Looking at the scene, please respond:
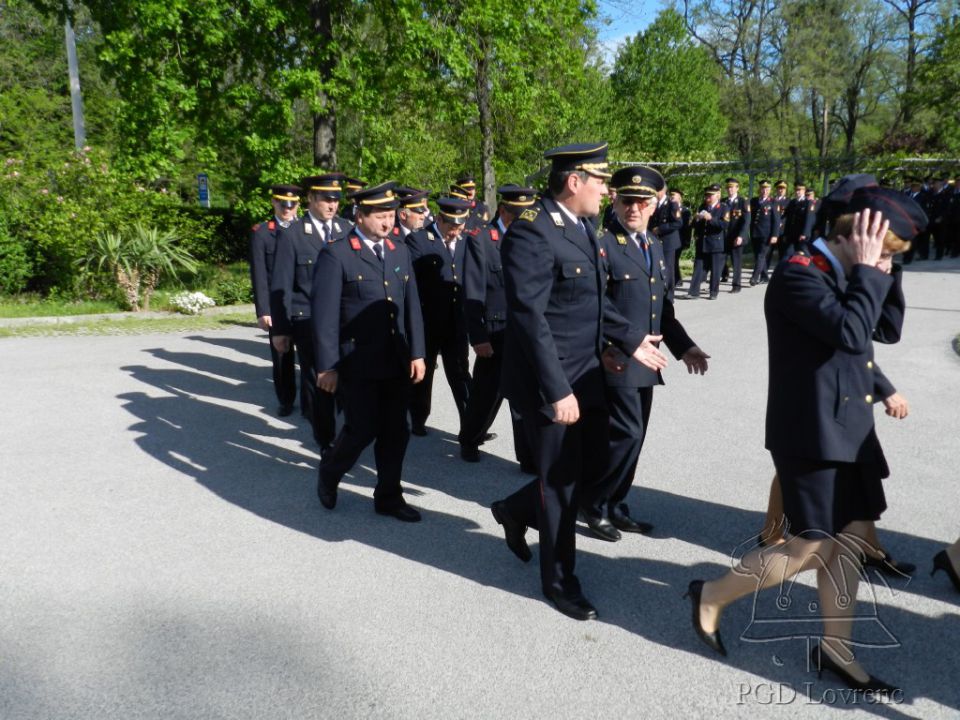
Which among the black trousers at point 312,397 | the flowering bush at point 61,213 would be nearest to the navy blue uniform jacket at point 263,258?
the black trousers at point 312,397

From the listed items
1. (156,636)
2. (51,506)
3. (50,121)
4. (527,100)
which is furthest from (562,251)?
(50,121)

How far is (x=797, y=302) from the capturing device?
266cm

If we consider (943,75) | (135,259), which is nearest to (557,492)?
(135,259)

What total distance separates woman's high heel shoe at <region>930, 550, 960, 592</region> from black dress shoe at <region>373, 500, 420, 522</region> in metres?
2.66

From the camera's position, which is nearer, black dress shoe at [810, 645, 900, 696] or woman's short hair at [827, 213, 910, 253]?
woman's short hair at [827, 213, 910, 253]

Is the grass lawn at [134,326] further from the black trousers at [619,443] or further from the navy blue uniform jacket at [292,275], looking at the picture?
the black trousers at [619,443]

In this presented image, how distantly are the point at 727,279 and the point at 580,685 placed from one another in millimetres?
14410

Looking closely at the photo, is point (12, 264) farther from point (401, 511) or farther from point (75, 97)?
point (401, 511)

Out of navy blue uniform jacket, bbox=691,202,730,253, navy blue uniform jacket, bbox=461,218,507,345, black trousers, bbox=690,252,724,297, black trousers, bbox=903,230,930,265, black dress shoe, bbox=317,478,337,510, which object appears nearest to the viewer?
black dress shoe, bbox=317,478,337,510

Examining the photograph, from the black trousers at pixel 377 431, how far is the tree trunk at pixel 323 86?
9.78 meters

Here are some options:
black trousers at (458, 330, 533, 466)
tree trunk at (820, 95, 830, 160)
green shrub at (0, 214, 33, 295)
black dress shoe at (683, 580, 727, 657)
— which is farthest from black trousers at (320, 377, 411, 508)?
tree trunk at (820, 95, 830, 160)

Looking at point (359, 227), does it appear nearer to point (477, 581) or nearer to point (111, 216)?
point (477, 581)

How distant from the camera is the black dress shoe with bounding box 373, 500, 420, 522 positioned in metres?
4.50

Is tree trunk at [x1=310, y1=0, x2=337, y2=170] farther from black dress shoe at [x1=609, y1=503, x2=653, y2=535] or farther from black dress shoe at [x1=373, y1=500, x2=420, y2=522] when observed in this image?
black dress shoe at [x1=609, y1=503, x2=653, y2=535]
